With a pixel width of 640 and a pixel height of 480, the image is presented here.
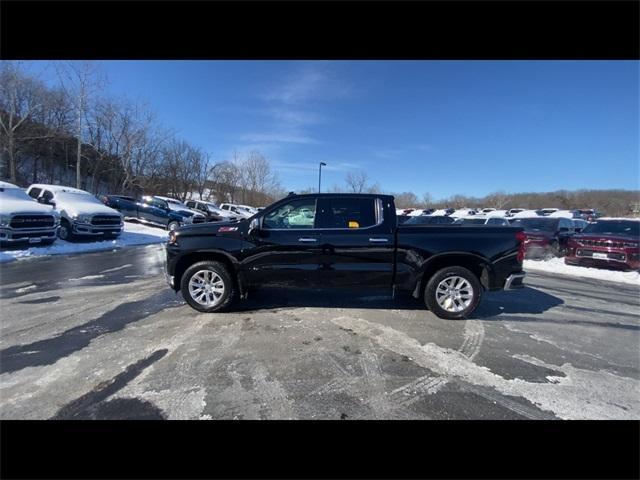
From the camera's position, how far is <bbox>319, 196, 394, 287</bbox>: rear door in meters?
4.19

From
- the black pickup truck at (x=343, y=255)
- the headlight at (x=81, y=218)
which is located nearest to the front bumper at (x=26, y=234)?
the headlight at (x=81, y=218)

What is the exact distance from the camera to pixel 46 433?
2018 millimetres

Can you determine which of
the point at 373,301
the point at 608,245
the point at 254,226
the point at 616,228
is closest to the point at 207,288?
the point at 254,226

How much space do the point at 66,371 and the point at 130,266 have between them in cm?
579

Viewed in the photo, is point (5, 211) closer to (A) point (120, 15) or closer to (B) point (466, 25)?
(A) point (120, 15)

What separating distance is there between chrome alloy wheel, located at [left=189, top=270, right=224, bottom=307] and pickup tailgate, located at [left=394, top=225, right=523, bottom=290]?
2839 mm

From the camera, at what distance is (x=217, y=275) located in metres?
4.32

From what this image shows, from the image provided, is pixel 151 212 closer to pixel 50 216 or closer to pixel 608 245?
pixel 50 216

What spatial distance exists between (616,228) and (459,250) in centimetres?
920

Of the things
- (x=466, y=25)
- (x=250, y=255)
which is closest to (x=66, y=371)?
(x=250, y=255)

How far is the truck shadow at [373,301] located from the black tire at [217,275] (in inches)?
12.1

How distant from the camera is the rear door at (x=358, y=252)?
13.8 ft

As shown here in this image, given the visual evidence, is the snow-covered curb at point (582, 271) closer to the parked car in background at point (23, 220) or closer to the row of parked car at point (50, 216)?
the row of parked car at point (50, 216)

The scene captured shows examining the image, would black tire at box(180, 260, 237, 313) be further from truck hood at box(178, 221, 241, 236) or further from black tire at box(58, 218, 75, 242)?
black tire at box(58, 218, 75, 242)
